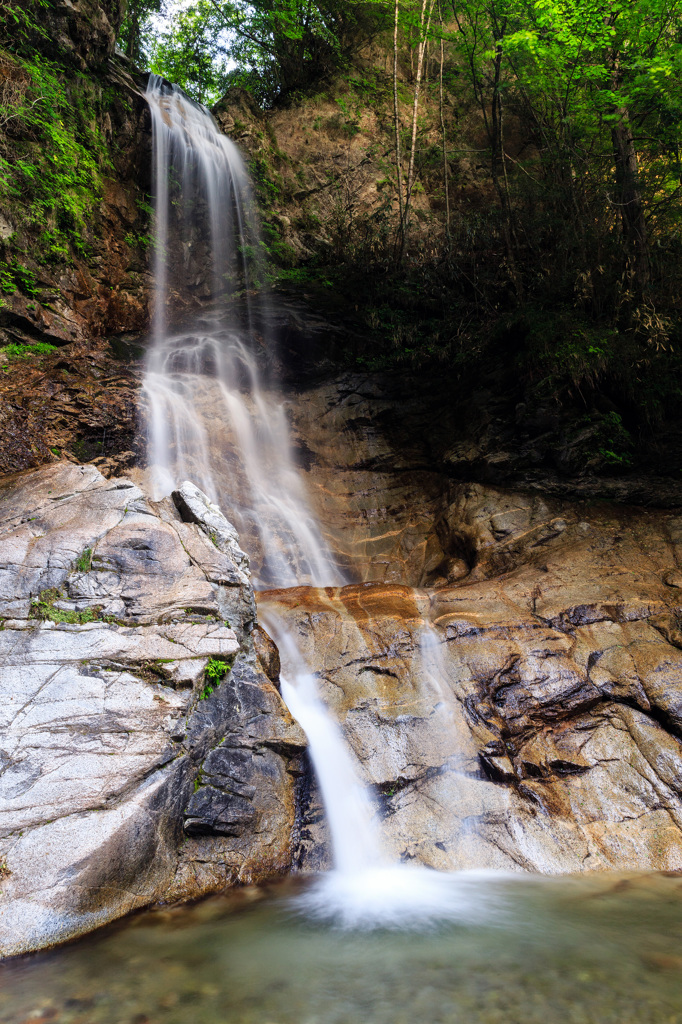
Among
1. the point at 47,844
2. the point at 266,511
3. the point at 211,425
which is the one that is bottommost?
the point at 47,844

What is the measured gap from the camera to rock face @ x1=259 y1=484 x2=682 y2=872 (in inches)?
177

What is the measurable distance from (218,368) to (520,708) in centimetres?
834

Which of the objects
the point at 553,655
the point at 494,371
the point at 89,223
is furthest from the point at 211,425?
the point at 553,655

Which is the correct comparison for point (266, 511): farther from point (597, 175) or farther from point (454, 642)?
point (597, 175)

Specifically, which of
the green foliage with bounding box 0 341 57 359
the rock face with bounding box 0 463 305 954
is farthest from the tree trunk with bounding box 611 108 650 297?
the green foliage with bounding box 0 341 57 359

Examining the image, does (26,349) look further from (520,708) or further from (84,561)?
(520,708)

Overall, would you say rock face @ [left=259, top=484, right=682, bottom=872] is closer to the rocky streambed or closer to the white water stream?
the rocky streambed

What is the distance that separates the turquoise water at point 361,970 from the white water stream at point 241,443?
36 cm

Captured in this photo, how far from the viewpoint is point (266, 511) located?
9.30m

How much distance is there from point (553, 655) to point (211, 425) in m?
6.90

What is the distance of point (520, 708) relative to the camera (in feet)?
17.2

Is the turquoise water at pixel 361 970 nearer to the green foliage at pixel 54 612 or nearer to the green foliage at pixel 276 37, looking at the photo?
the green foliage at pixel 54 612

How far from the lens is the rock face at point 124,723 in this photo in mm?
3320

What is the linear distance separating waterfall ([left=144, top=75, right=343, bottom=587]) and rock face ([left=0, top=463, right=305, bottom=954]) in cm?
319
